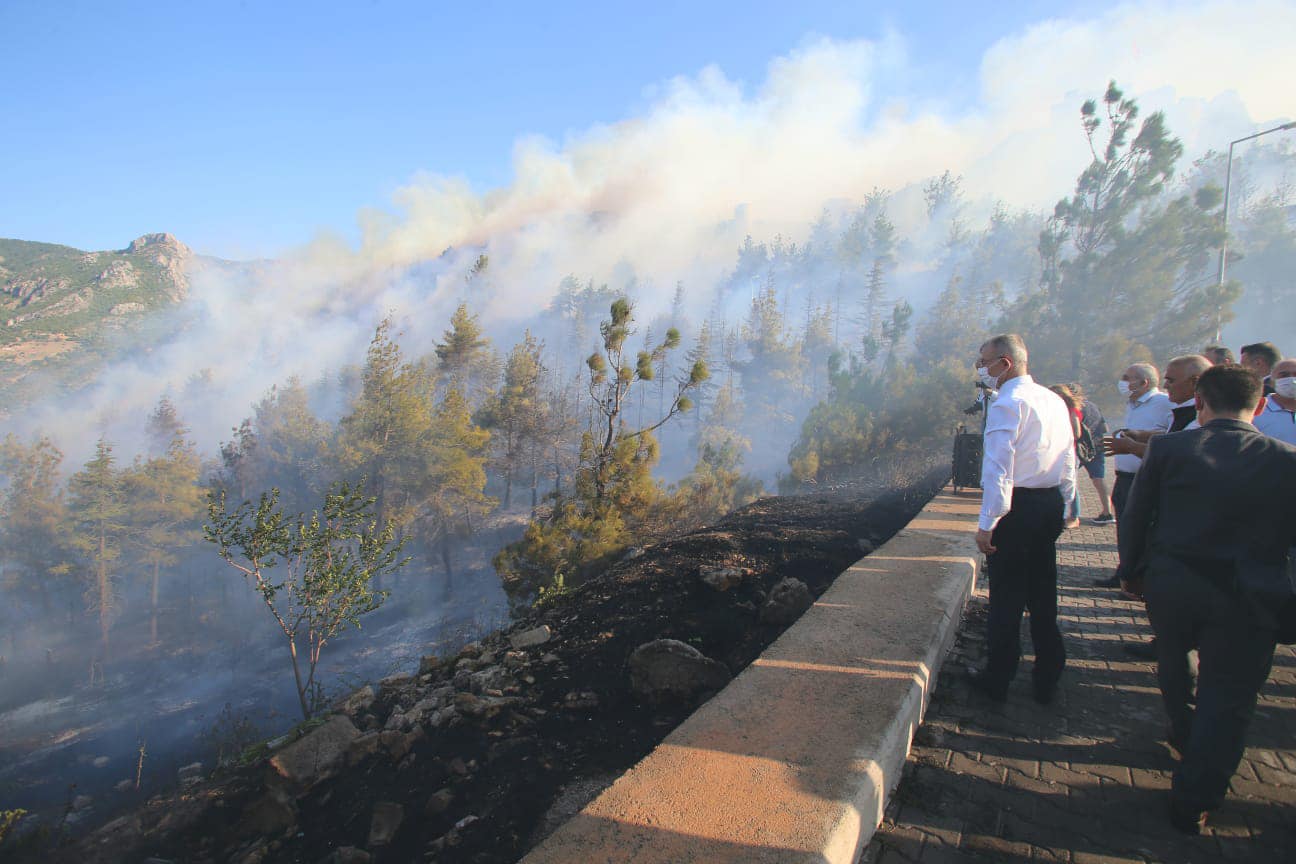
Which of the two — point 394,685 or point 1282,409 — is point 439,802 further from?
point 1282,409

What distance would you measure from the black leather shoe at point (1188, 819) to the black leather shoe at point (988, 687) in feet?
2.72

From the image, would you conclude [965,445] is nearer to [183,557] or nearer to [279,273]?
[183,557]

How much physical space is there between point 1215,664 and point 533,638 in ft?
13.3

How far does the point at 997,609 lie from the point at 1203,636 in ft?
2.53

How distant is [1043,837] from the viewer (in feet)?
6.66

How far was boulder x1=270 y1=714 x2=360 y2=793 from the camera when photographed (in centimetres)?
368

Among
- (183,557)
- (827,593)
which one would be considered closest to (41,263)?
(183,557)

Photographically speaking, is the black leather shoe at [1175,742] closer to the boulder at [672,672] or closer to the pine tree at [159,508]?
the boulder at [672,672]

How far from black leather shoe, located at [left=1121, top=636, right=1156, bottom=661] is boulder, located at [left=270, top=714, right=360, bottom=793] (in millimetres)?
4843

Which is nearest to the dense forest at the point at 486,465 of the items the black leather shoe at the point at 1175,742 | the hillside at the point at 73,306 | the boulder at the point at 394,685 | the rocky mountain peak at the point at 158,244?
the boulder at the point at 394,685

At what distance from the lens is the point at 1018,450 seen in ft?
9.28

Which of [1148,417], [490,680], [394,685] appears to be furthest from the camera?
[394,685]

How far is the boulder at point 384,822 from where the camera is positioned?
2.76 meters

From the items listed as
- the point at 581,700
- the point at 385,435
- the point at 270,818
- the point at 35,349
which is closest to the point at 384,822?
the point at 581,700
